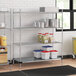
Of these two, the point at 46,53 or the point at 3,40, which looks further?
the point at 46,53

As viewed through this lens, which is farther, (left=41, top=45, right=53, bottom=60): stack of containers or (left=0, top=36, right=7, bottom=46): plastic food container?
(left=41, top=45, right=53, bottom=60): stack of containers

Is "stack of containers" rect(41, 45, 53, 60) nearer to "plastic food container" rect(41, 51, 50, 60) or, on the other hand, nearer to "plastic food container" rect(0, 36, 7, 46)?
"plastic food container" rect(41, 51, 50, 60)

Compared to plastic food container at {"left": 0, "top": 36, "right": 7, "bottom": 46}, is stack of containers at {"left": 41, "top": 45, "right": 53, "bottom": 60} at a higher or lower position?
lower

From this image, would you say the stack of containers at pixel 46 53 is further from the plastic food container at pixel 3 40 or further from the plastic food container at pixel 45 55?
the plastic food container at pixel 3 40

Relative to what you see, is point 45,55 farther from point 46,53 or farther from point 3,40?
point 3,40

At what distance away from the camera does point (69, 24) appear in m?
7.43

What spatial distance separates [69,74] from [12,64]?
1951 millimetres

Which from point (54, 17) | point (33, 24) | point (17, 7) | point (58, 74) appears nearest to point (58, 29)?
point (54, 17)

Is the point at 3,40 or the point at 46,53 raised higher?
the point at 3,40

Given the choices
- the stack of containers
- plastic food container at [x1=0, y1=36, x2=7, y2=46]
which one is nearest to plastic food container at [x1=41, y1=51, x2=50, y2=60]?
the stack of containers

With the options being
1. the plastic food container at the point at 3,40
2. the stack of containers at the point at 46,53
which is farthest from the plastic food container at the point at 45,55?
the plastic food container at the point at 3,40

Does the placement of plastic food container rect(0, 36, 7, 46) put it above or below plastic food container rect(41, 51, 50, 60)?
above

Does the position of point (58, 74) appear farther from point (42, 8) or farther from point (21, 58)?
point (42, 8)

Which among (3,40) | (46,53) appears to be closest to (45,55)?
(46,53)
